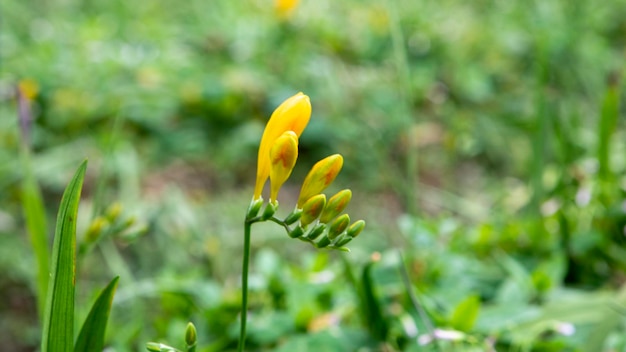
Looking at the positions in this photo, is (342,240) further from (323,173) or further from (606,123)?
(606,123)

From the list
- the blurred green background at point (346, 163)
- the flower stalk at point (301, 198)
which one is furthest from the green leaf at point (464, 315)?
the flower stalk at point (301, 198)

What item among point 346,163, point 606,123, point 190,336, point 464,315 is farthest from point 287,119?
point 346,163

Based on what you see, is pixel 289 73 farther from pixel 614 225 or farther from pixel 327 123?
pixel 614 225

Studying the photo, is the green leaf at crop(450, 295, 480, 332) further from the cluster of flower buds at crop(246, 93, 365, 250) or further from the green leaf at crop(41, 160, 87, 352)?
the green leaf at crop(41, 160, 87, 352)

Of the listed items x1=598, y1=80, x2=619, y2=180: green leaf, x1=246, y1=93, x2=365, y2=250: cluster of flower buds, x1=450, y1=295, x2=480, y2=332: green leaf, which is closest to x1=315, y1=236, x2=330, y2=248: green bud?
x1=246, y1=93, x2=365, y2=250: cluster of flower buds

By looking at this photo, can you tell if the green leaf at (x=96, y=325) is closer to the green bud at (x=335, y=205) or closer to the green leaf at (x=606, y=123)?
the green bud at (x=335, y=205)

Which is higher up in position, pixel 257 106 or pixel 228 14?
pixel 228 14

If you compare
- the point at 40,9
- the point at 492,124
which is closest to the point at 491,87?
the point at 492,124
